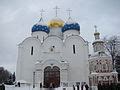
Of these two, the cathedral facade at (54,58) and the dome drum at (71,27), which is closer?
the cathedral facade at (54,58)

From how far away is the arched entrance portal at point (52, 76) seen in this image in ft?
108

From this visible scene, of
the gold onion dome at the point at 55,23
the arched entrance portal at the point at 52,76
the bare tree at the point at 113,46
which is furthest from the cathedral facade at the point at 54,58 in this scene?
the bare tree at the point at 113,46

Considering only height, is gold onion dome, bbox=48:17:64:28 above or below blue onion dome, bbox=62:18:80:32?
above

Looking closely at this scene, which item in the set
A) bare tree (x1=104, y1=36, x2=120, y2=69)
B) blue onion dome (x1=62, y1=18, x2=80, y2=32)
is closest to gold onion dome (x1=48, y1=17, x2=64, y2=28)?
blue onion dome (x1=62, y1=18, x2=80, y2=32)

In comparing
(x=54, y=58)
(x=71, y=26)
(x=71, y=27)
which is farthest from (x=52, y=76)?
(x=71, y=26)

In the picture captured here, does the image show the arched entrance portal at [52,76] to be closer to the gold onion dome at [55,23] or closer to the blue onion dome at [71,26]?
the blue onion dome at [71,26]

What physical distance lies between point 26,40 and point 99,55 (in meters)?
13.7

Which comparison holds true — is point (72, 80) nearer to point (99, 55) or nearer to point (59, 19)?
point (99, 55)

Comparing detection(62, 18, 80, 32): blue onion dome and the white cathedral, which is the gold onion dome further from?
detection(62, 18, 80, 32): blue onion dome

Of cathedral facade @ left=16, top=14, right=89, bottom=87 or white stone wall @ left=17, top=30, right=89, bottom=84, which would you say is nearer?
cathedral facade @ left=16, top=14, right=89, bottom=87

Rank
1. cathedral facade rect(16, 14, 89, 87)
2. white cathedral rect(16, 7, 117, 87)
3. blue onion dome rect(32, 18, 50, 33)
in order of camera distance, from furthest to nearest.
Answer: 1. blue onion dome rect(32, 18, 50, 33)
2. cathedral facade rect(16, 14, 89, 87)
3. white cathedral rect(16, 7, 117, 87)

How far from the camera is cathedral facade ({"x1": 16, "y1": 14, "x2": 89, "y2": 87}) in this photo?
33.1 metres

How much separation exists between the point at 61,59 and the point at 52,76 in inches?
129

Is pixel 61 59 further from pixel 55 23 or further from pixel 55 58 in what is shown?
pixel 55 23
